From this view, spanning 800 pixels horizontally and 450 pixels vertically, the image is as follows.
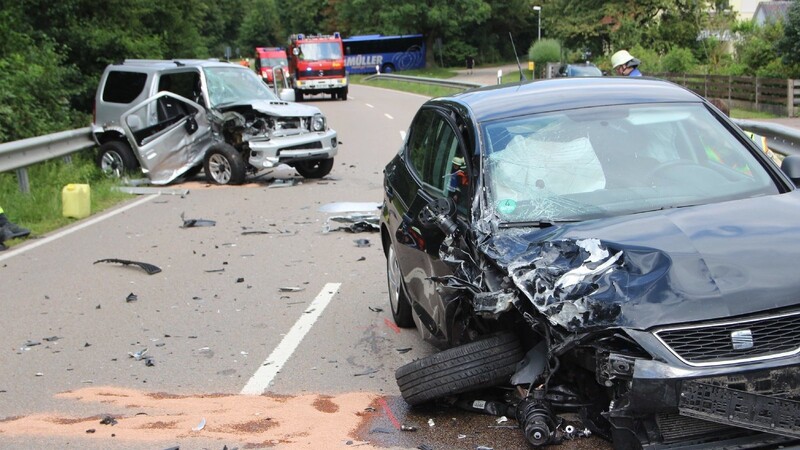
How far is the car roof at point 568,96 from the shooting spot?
597cm

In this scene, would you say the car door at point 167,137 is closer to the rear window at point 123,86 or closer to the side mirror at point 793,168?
the rear window at point 123,86

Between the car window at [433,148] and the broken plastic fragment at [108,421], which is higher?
the car window at [433,148]

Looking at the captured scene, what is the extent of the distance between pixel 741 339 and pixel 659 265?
49 cm

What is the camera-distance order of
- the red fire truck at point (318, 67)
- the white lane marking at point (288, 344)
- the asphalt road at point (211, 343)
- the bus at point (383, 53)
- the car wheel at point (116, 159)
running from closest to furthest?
1. the asphalt road at point (211, 343)
2. the white lane marking at point (288, 344)
3. the car wheel at point (116, 159)
4. the red fire truck at point (318, 67)
5. the bus at point (383, 53)

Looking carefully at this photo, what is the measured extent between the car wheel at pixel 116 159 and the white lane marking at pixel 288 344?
9.13 m

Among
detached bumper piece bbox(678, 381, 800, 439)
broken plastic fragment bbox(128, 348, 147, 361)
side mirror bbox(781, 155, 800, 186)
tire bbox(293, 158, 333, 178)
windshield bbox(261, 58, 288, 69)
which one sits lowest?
windshield bbox(261, 58, 288, 69)

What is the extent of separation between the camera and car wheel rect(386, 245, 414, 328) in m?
7.15

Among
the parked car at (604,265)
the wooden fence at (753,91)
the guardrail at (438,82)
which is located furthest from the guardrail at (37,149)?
the guardrail at (438,82)

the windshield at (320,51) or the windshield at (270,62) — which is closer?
the windshield at (320,51)

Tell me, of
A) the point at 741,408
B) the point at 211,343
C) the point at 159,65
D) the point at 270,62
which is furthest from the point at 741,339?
the point at 270,62

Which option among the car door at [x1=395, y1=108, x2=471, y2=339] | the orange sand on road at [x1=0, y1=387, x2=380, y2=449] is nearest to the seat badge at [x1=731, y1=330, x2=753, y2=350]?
the car door at [x1=395, y1=108, x2=471, y2=339]

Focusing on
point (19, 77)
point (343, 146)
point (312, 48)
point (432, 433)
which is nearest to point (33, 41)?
point (19, 77)

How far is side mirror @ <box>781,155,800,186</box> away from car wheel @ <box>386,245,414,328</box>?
2.71m

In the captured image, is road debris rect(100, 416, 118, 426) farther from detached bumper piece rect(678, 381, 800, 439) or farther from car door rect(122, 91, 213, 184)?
car door rect(122, 91, 213, 184)
